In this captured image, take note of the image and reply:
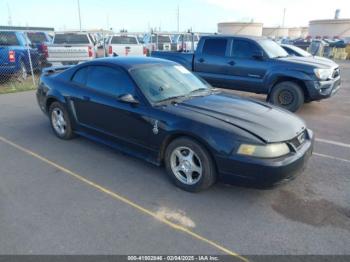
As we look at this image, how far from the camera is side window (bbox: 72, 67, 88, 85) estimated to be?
477 centimetres

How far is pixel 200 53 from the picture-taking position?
→ 8.71 metres

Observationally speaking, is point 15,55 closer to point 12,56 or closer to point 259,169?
point 12,56

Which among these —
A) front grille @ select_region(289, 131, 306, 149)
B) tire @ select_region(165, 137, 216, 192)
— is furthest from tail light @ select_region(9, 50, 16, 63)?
front grille @ select_region(289, 131, 306, 149)

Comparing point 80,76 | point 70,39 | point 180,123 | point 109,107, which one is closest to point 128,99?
point 109,107

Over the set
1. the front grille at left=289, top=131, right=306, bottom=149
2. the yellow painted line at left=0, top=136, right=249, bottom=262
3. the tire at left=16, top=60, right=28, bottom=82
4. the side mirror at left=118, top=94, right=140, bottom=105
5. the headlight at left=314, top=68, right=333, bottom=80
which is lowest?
the yellow painted line at left=0, top=136, right=249, bottom=262

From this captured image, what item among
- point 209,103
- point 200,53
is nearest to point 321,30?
point 200,53

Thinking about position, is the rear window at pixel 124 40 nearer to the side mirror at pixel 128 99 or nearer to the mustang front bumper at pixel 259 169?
the side mirror at pixel 128 99

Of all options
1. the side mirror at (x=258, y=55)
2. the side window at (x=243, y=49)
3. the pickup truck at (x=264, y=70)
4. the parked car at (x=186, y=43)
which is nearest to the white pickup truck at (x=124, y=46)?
the parked car at (x=186, y=43)

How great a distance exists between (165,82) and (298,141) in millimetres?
1868

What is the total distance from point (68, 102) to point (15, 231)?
2.46 m

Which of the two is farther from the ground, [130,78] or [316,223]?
[130,78]

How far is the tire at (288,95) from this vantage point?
23.8 feet

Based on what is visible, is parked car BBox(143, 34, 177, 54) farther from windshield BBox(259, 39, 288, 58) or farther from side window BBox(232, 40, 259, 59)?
windshield BBox(259, 39, 288, 58)

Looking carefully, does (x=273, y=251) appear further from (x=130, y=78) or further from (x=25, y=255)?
(x=130, y=78)
